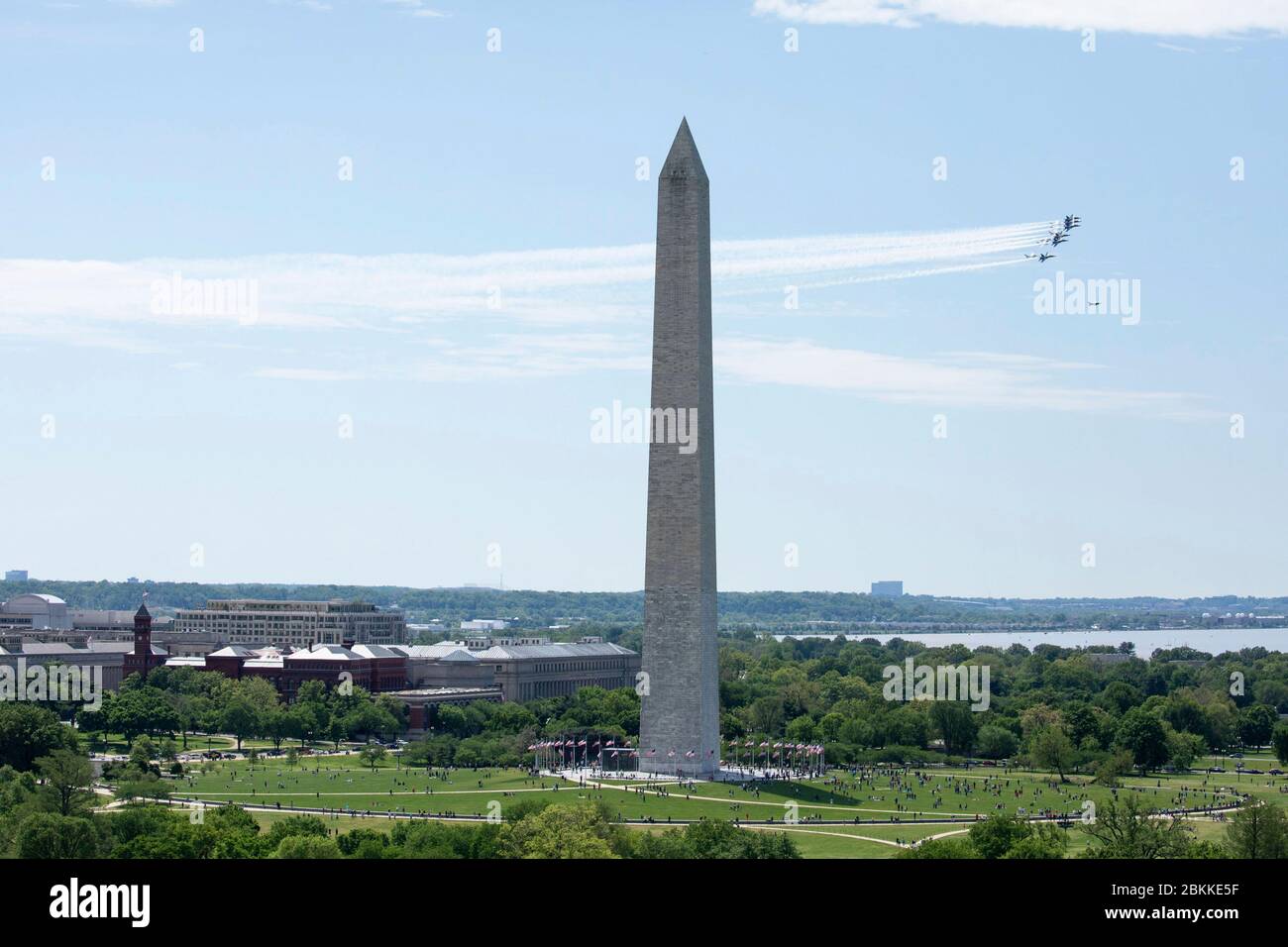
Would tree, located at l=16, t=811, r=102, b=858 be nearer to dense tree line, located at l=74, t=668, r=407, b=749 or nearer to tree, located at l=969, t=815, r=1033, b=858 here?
tree, located at l=969, t=815, r=1033, b=858

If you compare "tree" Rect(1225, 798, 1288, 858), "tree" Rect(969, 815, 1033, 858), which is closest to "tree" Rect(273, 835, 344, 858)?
"tree" Rect(969, 815, 1033, 858)

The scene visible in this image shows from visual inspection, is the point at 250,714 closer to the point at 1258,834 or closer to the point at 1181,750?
the point at 1181,750

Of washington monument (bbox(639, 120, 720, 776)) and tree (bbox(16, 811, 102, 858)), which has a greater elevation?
washington monument (bbox(639, 120, 720, 776))

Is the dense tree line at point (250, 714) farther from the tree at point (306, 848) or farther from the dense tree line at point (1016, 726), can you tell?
A: the tree at point (306, 848)

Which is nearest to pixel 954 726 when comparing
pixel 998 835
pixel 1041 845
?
pixel 998 835

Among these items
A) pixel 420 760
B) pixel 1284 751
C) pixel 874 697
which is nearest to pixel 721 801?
pixel 420 760

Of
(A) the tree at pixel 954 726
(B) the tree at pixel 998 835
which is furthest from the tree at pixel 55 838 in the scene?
(A) the tree at pixel 954 726
